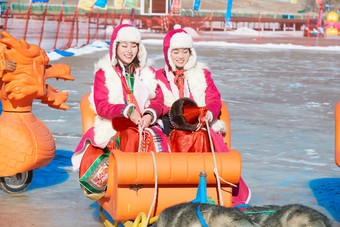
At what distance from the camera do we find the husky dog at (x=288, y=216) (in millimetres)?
2754

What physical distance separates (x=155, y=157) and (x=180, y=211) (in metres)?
0.66

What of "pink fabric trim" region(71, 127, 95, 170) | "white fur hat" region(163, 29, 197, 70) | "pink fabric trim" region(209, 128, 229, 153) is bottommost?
"pink fabric trim" region(71, 127, 95, 170)

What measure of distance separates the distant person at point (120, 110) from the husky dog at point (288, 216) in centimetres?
98

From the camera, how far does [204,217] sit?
265 centimetres

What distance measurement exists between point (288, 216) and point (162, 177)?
81 cm

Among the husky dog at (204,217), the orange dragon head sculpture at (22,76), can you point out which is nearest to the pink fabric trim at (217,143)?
the husky dog at (204,217)

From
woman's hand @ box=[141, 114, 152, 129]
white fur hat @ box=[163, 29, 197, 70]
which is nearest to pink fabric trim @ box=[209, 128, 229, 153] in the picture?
woman's hand @ box=[141, 114, 152, 129]

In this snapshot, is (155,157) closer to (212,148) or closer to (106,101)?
(212,148)

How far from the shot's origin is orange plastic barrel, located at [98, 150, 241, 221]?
330 cm

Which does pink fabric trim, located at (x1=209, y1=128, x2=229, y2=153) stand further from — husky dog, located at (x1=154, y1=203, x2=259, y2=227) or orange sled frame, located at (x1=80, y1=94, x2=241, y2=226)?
husky dog, located at (x1=154, y1=203, x2=259, y2=227)

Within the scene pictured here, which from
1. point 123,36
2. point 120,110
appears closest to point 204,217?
point 120,110

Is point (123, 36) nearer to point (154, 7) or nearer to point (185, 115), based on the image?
point (185, 115)

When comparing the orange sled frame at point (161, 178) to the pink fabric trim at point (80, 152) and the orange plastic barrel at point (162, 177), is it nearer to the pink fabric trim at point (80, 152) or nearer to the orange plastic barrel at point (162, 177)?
the orange plastic barrel at point (162, 177)

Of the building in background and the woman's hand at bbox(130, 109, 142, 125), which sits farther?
the building in background
